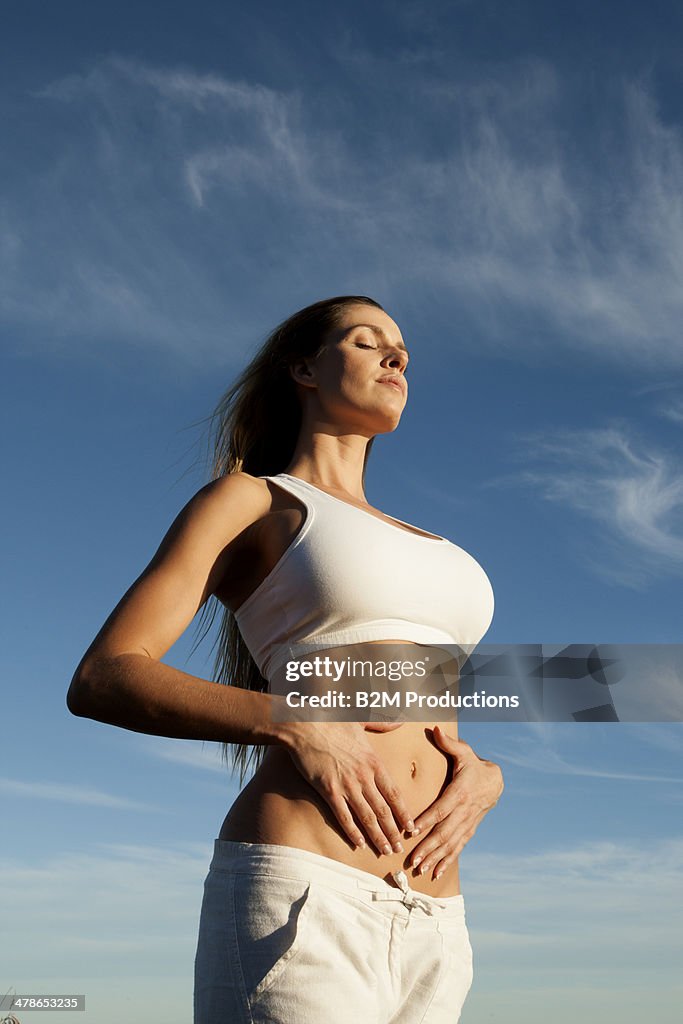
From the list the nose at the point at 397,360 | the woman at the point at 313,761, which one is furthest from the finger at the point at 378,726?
the nose at the point at 397,360

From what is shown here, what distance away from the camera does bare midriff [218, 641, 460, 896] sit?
2861 millimetres

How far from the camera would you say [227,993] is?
272cm

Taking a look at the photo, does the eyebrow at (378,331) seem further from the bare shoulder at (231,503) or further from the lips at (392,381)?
the bare shoulder at (231,503)

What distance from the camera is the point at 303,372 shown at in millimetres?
4453

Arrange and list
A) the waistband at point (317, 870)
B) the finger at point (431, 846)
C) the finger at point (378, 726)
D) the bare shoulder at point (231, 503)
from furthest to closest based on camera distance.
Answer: the bare shoulder at point (231, 503) < the finger at point (378, 726) < the finger at point (431, 846) < the waistband at point (317, 870)

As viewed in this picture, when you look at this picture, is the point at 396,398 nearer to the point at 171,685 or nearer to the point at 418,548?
the point at 418,548

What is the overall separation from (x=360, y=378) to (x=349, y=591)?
126 centimetres

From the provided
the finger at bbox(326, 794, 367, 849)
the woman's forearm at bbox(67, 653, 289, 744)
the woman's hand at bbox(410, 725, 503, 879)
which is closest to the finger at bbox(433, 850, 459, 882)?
the woman's hand at bbox(410, 725, 503, 879)

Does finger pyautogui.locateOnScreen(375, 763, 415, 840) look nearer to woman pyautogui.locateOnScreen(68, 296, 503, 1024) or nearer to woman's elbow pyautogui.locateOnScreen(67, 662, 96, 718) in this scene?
woman pyautogui.locateOnScreen(68, 296, 503, 1024)

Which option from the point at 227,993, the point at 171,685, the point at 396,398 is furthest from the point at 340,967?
the point at 396,398

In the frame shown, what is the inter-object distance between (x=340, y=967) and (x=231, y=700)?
756 mm

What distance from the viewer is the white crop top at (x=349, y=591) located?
325 centimetres

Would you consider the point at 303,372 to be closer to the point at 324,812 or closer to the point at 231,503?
the point at 231,503

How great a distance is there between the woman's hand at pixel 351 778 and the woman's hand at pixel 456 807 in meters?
0.12
